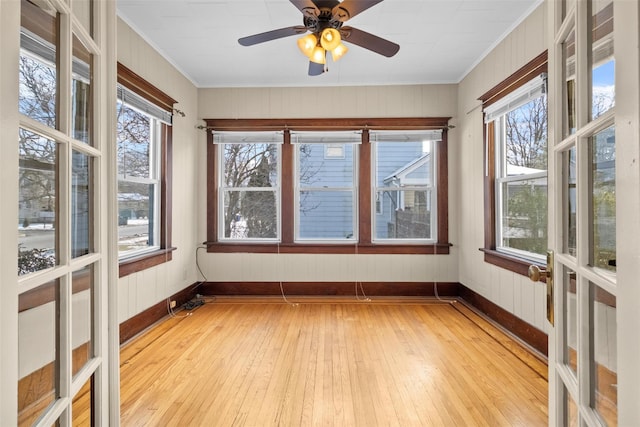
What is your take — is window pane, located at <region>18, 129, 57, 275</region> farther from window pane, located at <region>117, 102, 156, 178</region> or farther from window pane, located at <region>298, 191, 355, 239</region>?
window pane, located at <region>298, 191, 355, 239</region>

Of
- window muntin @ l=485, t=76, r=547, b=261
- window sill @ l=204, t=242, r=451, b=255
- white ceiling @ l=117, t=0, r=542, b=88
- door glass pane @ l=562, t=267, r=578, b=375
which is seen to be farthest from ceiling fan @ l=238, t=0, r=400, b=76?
window sill @ l=204, t=242, r=451, b=255

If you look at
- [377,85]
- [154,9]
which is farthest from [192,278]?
[377,85]

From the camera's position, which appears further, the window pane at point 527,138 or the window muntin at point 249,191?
the window muntin at point 249,191

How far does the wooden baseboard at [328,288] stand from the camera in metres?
4.32

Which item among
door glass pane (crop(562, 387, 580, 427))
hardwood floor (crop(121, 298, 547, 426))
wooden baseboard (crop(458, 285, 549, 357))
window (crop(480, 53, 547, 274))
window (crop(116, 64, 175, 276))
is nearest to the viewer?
door glass pane (crop(562, 387, 580, 427))

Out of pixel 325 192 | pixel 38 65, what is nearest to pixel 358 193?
pixel 325 192

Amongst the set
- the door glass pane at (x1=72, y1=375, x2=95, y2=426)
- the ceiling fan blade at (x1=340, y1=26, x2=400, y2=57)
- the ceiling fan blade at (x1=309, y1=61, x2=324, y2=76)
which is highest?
the ceiling fan blade at (x1=340, y1=26, x2=400, y2=57)

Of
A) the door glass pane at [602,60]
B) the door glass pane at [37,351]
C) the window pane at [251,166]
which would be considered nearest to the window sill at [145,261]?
the window pane at [251,166]

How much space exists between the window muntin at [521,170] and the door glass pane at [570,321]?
204 centimetres

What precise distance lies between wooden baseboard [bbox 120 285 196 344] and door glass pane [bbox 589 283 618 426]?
320 cm

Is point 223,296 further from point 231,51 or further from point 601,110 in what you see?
point 601,110

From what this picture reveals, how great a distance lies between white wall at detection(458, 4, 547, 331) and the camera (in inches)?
109

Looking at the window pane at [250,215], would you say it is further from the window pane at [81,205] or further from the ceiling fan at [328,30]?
the window pane at [81,205]

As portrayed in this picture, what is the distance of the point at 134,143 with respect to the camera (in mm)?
3248
